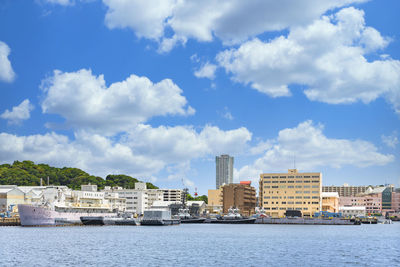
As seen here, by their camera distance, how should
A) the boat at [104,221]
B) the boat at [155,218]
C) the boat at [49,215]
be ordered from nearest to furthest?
1. the boat at [49,215]
2. the boat at [155,218]
3. the boat at [104,221]

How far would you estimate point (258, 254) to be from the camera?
79.4 metres

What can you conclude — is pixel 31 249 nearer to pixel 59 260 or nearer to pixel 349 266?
pixel 59 260

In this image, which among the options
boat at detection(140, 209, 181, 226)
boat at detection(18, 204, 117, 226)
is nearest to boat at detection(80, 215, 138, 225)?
boat at detection(18, 204, 117, 226)

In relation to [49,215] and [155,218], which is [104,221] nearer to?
[155,218]

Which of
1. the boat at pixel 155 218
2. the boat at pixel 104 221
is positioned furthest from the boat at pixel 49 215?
the boat at pixel 155 218

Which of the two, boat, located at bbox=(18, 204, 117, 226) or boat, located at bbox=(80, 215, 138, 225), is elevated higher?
boat, located at bbox=(18, 204, 117, 226)

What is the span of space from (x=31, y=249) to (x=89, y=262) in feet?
62.3

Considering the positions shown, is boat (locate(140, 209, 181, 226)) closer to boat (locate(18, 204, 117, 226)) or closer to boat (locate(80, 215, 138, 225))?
boat (locate(80, 215, 138, 225))

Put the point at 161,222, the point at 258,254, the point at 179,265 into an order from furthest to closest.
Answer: the point at 161,222 < the point at 258,254 < the point at 179,265

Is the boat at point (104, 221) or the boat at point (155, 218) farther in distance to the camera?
the boat at point (104, 221)

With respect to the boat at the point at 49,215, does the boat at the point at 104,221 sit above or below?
below

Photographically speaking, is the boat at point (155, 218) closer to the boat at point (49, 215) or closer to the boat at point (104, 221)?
the boat at point (104, 221)

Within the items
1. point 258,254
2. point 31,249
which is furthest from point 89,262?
point 258,254

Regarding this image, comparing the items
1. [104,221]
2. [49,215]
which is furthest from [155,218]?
[49,215]
